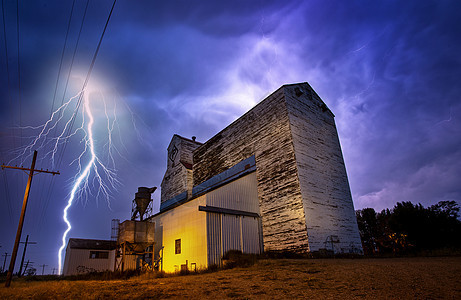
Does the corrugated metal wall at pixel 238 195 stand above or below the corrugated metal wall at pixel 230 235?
above

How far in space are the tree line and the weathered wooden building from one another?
15.8 metres

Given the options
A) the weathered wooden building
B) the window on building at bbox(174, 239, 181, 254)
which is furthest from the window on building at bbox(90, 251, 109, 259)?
the window on building at bbox(174, 239, 181, 254)

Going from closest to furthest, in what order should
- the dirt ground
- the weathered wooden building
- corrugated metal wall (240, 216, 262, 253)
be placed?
the dirt ground → the weathered wooden building → corrugated metal wall (240, 216, 262, 253)

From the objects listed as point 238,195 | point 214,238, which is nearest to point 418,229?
point 238,195

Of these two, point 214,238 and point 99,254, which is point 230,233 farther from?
point 99,254

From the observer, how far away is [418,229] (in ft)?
96.3

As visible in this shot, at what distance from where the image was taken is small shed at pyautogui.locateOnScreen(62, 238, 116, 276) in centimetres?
2995

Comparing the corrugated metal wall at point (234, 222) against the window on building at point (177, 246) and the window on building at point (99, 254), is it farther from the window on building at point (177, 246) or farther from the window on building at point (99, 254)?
the window on building at point (99, 254)

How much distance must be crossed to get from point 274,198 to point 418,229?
24.5 meters

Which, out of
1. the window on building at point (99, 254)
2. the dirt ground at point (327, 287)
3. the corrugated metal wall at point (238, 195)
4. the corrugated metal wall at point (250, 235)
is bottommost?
the dirt ground at point (327, 287)

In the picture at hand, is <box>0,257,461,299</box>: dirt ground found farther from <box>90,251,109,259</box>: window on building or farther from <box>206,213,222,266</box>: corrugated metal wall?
<box>90,251,109,259</box>: window on building

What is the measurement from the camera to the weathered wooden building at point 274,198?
14703 mm

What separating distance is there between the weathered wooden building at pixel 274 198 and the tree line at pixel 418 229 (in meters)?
15.8

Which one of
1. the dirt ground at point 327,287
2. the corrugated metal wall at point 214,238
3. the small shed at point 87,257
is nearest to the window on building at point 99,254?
the small shed at point 87,257
